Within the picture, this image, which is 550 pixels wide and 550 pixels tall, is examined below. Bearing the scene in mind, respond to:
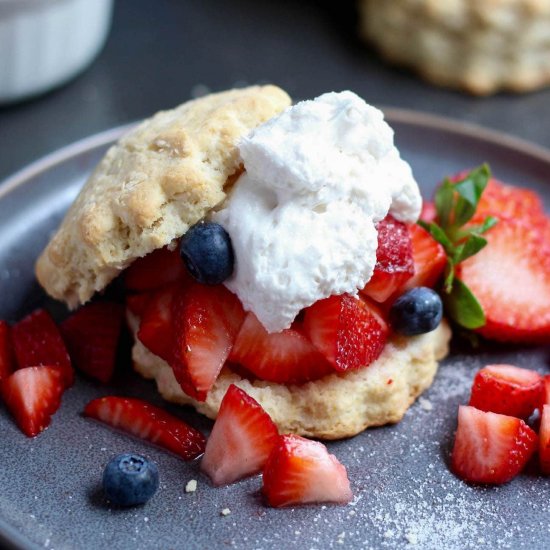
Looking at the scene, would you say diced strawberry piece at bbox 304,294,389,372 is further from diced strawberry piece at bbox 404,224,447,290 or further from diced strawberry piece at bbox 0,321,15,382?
diced strawberry piece at bbox 0,321,15,382

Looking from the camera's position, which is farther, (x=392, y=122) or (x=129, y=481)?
(x=392, y=122)

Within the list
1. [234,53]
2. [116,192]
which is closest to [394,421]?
[116,192]

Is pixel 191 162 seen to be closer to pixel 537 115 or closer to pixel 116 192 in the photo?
pixel 116 192

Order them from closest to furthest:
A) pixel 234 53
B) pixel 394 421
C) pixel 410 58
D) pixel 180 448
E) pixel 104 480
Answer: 1. pixel 104 480
2. pixel 180 448
3. pixel 394 421
4. pixel 410 58
5. pixel 234 53

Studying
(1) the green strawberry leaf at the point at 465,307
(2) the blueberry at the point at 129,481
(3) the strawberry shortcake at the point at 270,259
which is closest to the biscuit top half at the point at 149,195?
(3) the strawberry shortcake at the point at 270,259

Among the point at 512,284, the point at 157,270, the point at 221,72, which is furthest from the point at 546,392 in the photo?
the point at 221,72

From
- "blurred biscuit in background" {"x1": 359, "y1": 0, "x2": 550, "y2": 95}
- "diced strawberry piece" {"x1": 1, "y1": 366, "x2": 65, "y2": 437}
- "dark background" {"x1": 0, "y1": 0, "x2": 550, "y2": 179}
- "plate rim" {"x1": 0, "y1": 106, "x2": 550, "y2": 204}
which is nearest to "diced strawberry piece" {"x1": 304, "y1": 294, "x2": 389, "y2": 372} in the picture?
"diced strawberry piece" {"x1": 1, "y1": 366, "x2": 65, "y2": 437}

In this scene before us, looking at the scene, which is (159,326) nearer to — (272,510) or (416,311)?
(272,510)
